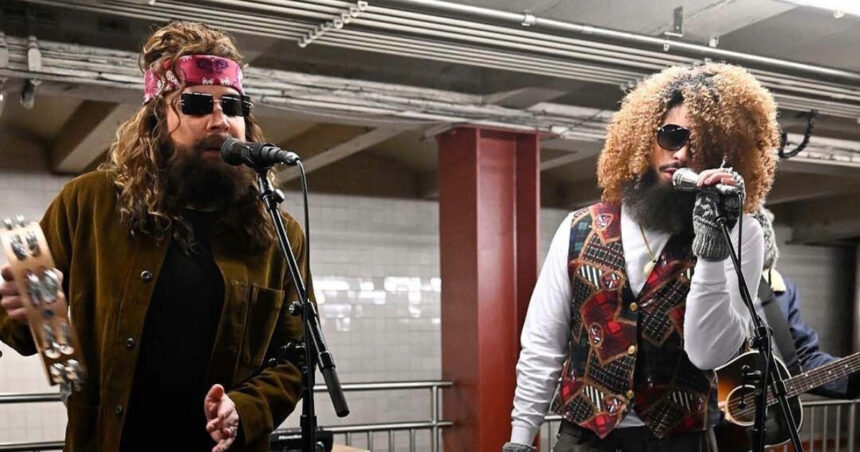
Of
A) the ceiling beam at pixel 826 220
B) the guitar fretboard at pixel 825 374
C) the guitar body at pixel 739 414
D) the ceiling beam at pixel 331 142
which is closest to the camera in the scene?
the guitar body at pixel 739 414

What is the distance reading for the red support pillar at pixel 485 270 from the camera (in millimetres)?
5215

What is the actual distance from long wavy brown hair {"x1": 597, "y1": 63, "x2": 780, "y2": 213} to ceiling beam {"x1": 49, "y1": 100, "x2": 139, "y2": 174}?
372cm

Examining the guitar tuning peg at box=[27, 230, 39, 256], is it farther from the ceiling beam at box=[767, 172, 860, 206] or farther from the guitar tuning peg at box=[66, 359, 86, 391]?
the ceiling beam at box=[767, 172, 860, 206]

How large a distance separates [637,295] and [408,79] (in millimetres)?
3564

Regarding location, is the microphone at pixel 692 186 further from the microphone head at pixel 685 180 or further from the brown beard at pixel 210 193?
the brown beard at pixel 210 193

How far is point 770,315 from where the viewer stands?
3.16 metres

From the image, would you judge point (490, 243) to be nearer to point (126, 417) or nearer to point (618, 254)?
point (618, 254)

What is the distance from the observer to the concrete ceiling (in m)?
4.16

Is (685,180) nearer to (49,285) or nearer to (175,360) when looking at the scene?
(175,360)

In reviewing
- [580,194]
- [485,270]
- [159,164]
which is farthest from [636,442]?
[580,194]

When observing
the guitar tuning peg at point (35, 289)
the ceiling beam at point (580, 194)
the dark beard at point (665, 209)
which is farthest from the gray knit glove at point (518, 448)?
the ceiling beam at point (580, 194)

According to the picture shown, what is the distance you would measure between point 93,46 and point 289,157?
3.31m

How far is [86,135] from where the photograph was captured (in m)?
5.91

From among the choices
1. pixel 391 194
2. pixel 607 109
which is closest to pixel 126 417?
pixel 607 109
